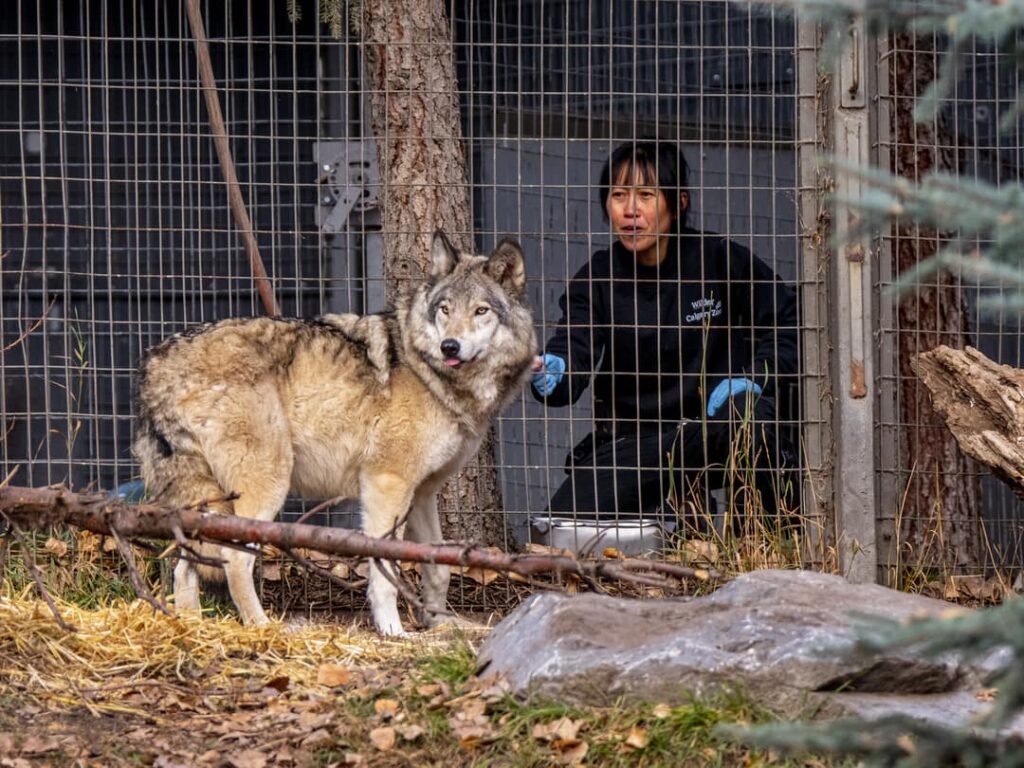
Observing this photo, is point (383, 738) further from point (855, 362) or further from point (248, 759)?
point (855, 362)

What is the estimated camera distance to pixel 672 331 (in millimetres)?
6766

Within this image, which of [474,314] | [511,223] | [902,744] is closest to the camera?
[902,744]

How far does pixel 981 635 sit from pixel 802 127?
471 cm

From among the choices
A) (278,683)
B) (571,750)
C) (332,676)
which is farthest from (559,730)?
(278,683)

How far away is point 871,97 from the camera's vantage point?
20.9 ft

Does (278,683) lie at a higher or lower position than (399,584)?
lower

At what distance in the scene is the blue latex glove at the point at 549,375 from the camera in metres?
6.56

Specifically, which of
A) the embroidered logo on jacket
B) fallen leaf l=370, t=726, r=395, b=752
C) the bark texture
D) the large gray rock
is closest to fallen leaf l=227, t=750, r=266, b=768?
fallen leaf l=370, t=726, r=395, b=752

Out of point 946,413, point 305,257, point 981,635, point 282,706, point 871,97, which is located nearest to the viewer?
point 981,635

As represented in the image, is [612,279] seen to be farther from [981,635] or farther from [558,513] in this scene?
[981,635]

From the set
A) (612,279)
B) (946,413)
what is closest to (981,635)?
(946,413)

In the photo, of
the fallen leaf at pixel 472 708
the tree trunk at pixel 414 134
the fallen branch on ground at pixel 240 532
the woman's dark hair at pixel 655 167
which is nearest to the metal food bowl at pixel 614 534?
the tree trunk at pixel 414 134

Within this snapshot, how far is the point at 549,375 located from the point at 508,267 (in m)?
0.64

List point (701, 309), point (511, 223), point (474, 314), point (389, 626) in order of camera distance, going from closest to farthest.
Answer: point (389, 626) < point (474, 314) < point (701, 309) < point (511, 223)
